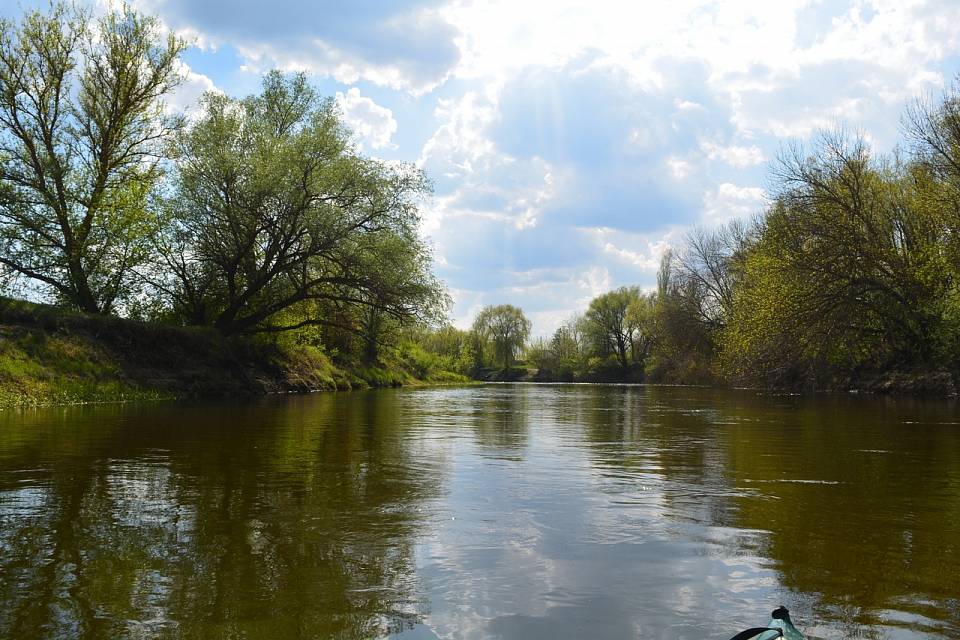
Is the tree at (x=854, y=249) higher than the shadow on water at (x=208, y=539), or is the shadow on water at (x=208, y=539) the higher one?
the tree at (x=854, y=249)

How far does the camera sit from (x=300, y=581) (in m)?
4.37

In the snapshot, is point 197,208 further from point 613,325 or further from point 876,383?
point 613,325

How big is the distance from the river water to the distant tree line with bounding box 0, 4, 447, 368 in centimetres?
1866

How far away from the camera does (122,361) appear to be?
26875 millimetres

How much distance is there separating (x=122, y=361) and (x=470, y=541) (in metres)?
25.7

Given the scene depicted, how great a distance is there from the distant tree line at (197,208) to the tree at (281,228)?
0.23ft

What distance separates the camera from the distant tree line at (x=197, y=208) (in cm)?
2691

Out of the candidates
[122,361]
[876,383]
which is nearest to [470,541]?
[122,361]

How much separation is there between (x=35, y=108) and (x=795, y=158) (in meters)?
35.2

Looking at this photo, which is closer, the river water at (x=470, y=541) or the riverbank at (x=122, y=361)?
the river water at (x=470, y=541)

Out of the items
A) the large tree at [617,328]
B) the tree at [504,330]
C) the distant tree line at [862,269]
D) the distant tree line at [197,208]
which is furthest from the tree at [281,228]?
the tree at [504,330]

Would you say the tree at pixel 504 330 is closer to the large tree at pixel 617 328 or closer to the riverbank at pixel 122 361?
the large tree at pixel 617 328

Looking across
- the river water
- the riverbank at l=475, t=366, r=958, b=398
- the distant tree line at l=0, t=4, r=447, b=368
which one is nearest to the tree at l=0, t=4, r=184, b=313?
the distant tree line at l=0, t=4, r=447, b=368

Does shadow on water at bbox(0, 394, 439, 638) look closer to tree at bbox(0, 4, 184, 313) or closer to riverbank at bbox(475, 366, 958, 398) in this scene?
tree at bbox(0, 4, 184, 313)
